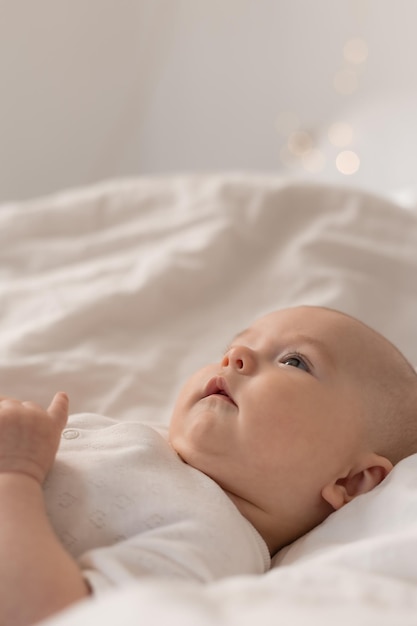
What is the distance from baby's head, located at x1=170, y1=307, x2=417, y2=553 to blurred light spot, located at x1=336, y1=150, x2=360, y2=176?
4.32 feet

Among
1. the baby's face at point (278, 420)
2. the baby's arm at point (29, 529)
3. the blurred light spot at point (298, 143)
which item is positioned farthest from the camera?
the blurred light spot at point (298, 143)

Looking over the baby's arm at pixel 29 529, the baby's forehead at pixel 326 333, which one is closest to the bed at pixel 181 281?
the baby's forehead at pixel 326 333

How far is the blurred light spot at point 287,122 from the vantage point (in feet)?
7.92

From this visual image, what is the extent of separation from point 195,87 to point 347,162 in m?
0.52

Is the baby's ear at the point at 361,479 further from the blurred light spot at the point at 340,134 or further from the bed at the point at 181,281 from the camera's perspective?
the blurred light spot at the point at 340,134

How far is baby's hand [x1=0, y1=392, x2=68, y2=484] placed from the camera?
0.81 m

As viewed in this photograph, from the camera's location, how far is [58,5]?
2338mm

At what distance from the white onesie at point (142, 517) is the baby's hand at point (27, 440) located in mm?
38

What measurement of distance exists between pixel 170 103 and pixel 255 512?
5.93ft

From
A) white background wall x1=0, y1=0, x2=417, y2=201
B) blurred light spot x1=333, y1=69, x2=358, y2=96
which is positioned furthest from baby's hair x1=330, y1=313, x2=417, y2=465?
blurred light spot x1=333, y1=69, x2=358, y2=96

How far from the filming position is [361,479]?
3.14 feet

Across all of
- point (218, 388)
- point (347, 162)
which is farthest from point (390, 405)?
point (347, 162)

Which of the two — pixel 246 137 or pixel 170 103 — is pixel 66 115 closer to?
pixel 170 103

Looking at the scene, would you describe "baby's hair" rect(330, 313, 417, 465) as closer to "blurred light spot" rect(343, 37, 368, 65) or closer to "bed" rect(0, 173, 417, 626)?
"bed" rect(0, 173, 417, 626)
